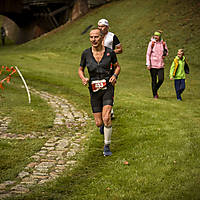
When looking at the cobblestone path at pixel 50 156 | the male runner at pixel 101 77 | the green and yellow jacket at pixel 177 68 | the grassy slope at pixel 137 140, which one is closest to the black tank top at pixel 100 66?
the male runner at pixel 101 77

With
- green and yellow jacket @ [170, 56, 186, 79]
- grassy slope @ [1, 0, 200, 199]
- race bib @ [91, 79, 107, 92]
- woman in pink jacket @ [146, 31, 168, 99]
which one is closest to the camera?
grassy slope @ [1, 0, 200, 199]

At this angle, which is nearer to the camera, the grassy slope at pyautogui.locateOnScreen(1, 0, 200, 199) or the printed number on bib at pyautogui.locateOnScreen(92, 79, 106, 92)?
the grassy slope at pyautogui.locateOnScreen(1, 0, 200, 199)

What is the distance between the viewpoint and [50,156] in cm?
734

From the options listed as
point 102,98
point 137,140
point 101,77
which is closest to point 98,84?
point 101,77

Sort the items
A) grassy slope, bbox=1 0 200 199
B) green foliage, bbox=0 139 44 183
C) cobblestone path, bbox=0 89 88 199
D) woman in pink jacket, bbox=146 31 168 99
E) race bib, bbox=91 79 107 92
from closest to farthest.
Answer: grassy slope, bbox=1 0 200 199
cobblestone path, bbox=0 89 88 199
green foliage, bbox=0 139 44 183
race bib, bbox=91 79 107 92
woman in pink jacket, bbox=146 31 168 99

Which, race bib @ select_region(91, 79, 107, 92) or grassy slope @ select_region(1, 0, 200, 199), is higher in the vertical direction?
race bib @ select_region(91, 79, 107, 92)

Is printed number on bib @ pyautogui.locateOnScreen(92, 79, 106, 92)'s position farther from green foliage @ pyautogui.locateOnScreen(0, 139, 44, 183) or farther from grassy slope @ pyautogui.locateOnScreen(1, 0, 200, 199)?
green foliage @ pyautogui.locateOnScreen(0, 139, 44, 183)

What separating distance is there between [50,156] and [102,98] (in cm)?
151

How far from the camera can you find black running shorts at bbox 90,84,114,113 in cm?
709

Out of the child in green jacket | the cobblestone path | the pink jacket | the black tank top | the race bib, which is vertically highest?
the black tank top

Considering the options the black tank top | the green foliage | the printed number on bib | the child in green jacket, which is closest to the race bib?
the printed number on bib

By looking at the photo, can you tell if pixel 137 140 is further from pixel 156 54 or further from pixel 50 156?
pixel 156 54

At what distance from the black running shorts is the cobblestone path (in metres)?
1.08

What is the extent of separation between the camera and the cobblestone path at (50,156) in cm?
580
